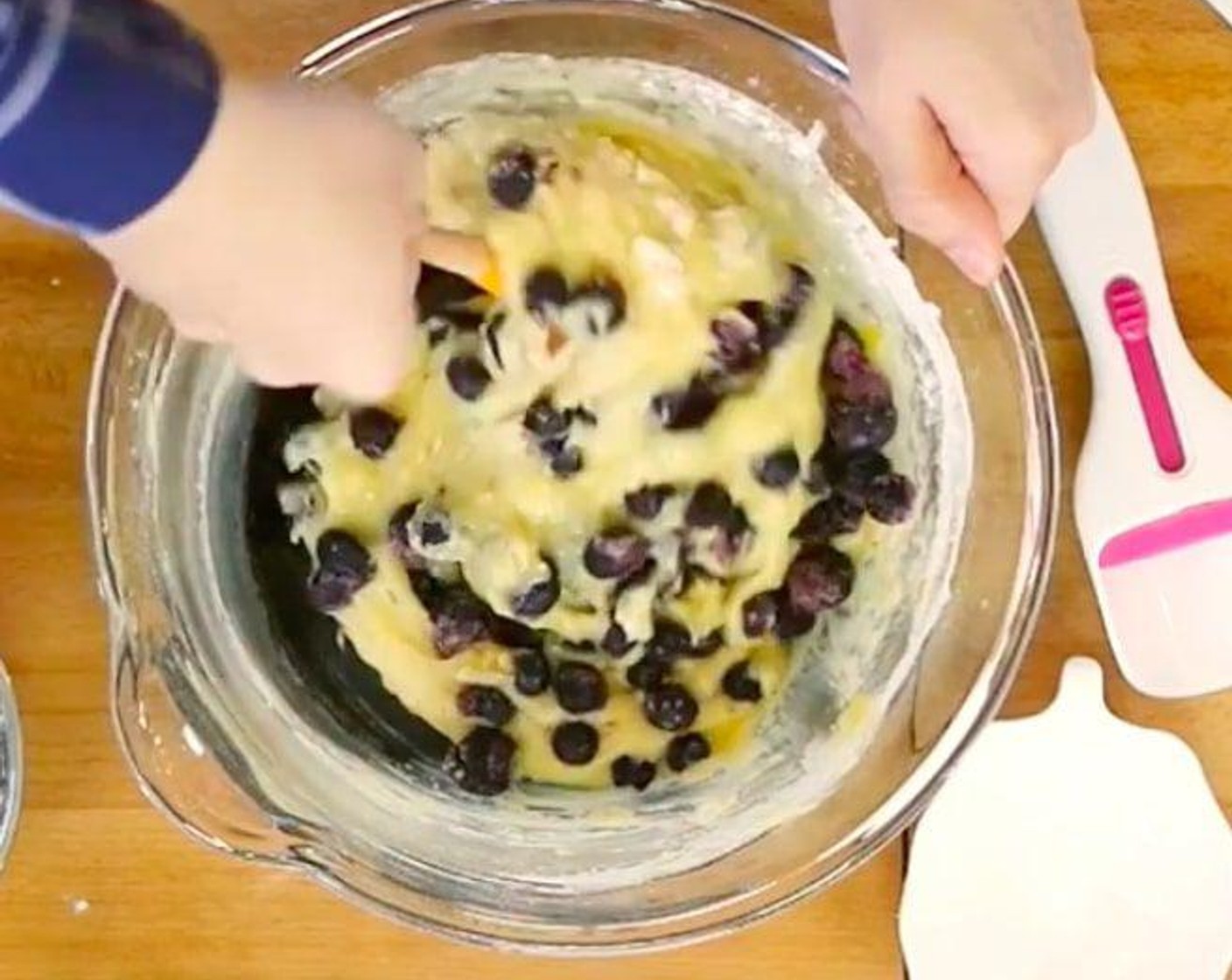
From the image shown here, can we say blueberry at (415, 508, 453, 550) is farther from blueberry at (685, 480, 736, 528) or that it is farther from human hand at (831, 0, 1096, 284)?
human hand at (831, 0, 1096, 284)

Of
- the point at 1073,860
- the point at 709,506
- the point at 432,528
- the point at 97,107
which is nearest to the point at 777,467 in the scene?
the point at 709,506

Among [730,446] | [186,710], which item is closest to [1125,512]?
[730,446]

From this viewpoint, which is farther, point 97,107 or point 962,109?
point 962,109

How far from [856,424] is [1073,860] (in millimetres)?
237

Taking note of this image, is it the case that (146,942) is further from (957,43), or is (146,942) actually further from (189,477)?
(957,43)

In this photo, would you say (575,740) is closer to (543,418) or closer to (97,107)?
(543,418)

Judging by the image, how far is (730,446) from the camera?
2.75ft

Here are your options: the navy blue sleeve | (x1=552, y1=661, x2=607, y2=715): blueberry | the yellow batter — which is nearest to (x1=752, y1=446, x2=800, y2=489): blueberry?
the yellow batter

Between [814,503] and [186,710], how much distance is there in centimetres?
26

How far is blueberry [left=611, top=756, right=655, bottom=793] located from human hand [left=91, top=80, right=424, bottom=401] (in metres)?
0.27

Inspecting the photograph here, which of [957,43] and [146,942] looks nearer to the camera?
[957,43]

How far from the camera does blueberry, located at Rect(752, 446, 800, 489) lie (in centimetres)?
84

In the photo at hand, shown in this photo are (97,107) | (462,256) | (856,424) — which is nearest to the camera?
(97,107)

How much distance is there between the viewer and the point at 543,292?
80cm
